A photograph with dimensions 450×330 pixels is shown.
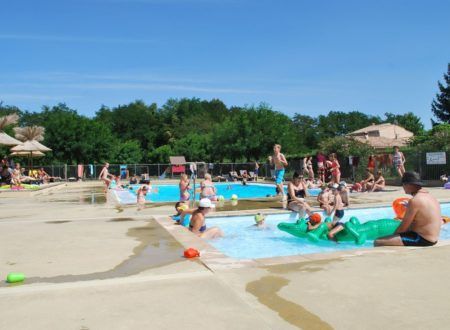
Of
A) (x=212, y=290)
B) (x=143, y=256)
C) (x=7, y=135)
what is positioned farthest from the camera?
(x=7, y=135)

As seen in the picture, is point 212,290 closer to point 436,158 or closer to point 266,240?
point 266,240

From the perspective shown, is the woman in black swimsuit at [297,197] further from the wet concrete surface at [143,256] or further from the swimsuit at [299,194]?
the wet concrete surface at [143,256]

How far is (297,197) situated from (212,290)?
7437 millimetres

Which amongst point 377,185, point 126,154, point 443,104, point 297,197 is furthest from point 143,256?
point 443,104

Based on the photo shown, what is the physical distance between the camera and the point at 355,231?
7.95 m

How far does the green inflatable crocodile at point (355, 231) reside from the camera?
7965 millimetres

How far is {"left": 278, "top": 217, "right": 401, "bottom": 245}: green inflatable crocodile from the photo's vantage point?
26.1 feet

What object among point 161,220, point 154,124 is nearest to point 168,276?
point 161,220

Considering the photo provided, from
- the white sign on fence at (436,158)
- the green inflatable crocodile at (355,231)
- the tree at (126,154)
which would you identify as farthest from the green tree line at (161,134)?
the green inflatable crocodile at (355,231)

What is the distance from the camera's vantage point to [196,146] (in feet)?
169

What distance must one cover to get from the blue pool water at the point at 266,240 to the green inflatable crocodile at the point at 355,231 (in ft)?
0.38

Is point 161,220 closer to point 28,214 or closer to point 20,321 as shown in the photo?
point 28,214

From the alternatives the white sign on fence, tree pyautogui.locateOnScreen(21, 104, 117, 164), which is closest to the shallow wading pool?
the white sign on fence

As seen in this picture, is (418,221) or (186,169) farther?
(186,169)
